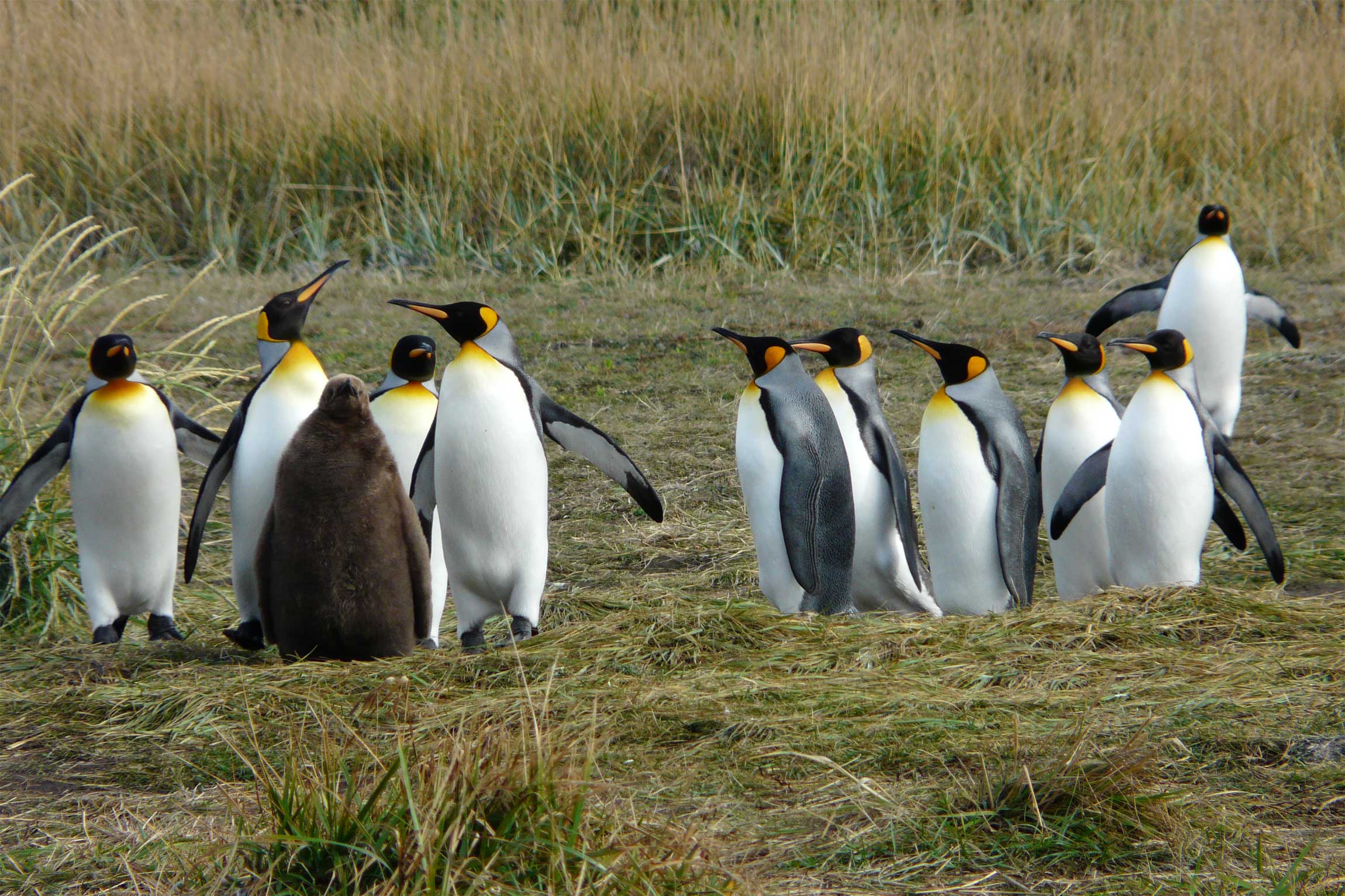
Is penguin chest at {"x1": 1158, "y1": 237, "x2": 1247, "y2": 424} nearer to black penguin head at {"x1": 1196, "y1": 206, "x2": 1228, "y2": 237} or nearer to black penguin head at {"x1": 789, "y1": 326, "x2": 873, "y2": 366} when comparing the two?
black penguin head at {"x1": 1196, "y1": 206, "x2": 1228, "y2": 237}

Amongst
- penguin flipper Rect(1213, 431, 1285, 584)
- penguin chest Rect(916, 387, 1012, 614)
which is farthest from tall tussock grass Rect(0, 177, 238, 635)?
penguin flipper Rect(1213, 431, 1285, 584)

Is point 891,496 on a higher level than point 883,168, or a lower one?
lower

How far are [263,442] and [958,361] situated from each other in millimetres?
2112

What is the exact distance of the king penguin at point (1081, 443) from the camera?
4.36 m

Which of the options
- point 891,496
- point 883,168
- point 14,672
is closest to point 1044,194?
point 883,168

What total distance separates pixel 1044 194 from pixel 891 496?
551 centimetres

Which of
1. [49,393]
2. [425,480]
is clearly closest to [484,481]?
[425,480]

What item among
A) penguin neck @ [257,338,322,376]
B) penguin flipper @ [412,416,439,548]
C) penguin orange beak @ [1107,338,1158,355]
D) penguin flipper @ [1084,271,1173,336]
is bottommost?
penguin flipper @ [412,416,439,548]

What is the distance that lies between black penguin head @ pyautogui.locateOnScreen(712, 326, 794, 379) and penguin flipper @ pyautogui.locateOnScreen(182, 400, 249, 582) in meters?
1.44

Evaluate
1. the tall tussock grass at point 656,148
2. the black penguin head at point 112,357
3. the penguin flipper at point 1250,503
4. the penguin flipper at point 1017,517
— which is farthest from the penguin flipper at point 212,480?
the tall tussock grass at point 656,148

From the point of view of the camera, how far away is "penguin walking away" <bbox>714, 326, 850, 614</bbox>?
4051mm

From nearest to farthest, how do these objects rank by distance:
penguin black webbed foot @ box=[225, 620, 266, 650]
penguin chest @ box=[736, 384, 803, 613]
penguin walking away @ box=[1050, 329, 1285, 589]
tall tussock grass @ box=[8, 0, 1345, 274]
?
penguin black webbed foot @ box=[225, 620, 266, 650]
penguin walking away @ box=[1050, 329, 1285, 589]
penguin chest @ box=[736, 384, 803, 613]
tall tussock grass @ box=[8, 0, 1345, 274]

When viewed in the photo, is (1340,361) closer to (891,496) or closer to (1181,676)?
(891,496)

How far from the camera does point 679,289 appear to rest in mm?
8305
